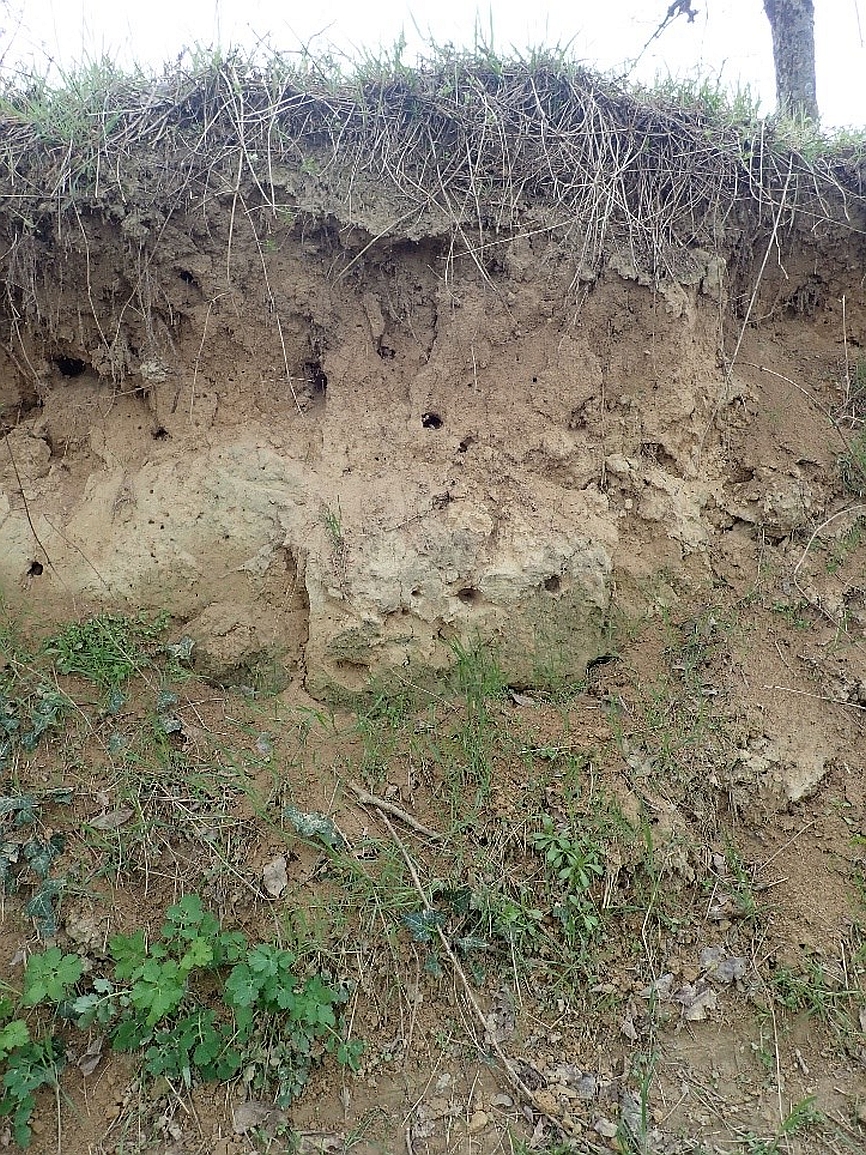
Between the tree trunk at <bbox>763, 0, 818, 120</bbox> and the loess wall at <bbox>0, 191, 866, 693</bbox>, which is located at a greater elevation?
the tree trunk at <bbox>763, 0, 818, 120</bbox>

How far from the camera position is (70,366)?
10.9 ft

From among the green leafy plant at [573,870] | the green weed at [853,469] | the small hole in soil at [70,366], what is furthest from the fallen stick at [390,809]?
the green weed at [853,469]

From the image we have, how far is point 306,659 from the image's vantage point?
2.93 metres

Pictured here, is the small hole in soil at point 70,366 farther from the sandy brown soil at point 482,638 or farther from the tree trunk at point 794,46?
the tree trunk at point 794,46

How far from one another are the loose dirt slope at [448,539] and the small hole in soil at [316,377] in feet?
0.16

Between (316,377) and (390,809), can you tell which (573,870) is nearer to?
(390,809)

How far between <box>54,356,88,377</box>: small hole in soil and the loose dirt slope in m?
0.02

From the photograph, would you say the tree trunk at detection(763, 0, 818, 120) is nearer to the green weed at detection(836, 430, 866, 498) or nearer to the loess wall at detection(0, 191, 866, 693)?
the loess wall at detection(0, 191, 866, 693)

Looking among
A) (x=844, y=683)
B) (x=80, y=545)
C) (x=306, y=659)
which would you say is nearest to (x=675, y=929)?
(x=844, y=683)

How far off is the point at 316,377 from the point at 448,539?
3.19 ft

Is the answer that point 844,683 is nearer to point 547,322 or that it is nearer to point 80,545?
point 547,322

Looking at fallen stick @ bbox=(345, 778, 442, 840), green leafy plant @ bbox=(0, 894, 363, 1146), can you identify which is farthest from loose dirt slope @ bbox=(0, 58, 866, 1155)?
green leafy plant @ bbox=(0, 894, 363, 1146)

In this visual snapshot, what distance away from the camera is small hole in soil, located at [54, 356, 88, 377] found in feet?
10.7

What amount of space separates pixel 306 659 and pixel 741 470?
2.00 m
